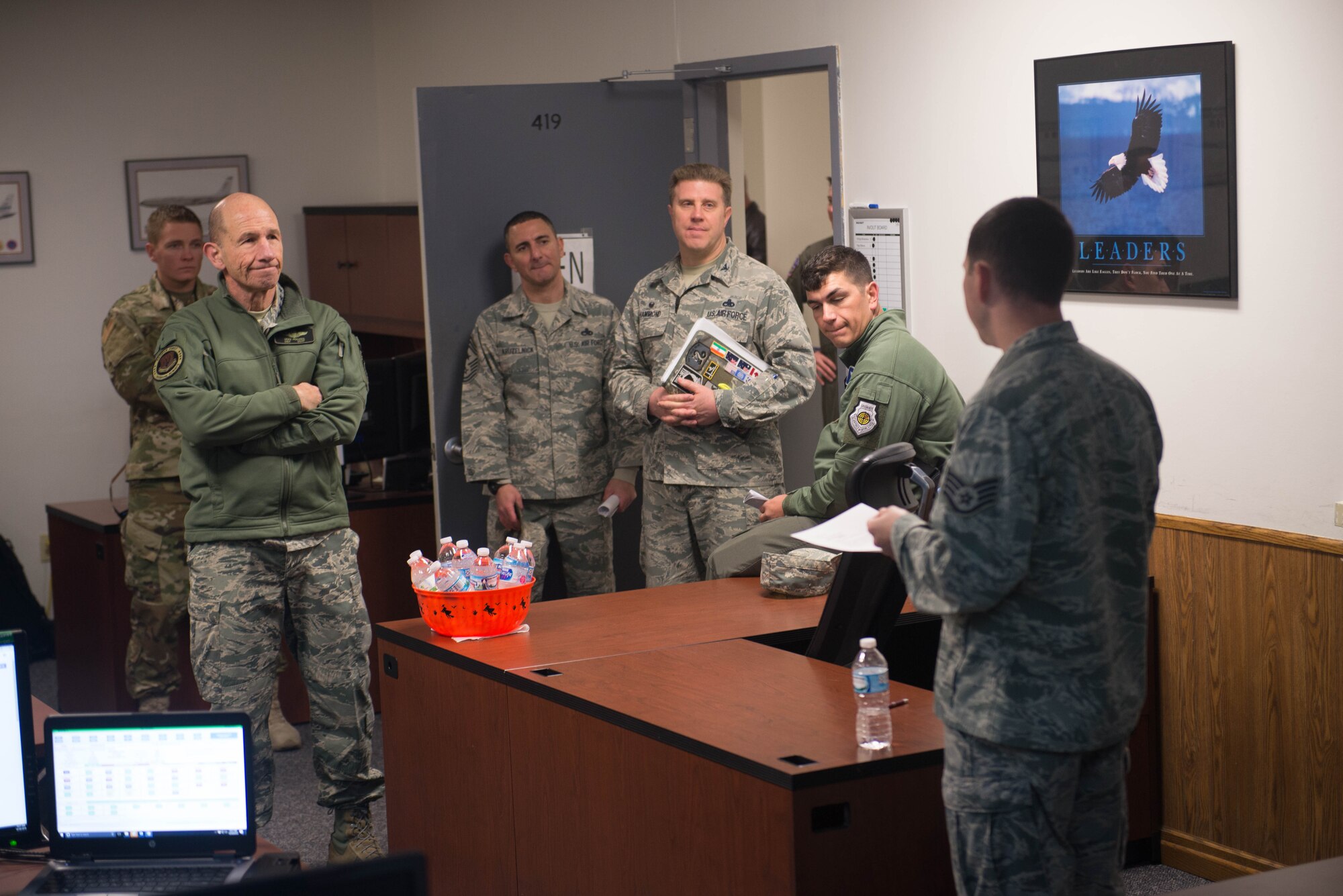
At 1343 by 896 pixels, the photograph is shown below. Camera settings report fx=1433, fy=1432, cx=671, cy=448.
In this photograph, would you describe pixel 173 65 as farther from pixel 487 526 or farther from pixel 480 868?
pixel 480 868

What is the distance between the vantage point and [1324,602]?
3121 mm

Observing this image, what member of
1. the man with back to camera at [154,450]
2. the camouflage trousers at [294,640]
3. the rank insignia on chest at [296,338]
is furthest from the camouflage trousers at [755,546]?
the man with back to camera at [154,450]

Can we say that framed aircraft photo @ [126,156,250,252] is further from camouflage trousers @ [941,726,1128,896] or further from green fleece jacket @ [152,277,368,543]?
camouflage trousers @ [941,726,1128,896]

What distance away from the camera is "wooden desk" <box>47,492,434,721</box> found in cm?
483

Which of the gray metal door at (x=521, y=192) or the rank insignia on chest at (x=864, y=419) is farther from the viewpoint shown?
the gray metal door at (x=521, y=192)

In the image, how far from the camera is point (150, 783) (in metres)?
1.95

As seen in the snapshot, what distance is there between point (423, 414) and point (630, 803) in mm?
2946

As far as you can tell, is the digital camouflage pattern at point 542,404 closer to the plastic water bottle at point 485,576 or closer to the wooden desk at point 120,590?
the wooden desk at point 120,590

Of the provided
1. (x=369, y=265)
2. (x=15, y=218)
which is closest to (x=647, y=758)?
(x=369, y=265)

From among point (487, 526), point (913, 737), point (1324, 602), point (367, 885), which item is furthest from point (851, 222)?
point (367, 885)

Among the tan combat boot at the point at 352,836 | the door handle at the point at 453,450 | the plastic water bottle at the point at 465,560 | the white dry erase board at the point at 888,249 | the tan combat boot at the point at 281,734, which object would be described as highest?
the white dry erase board at the point at 888,249

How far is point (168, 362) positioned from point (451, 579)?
0.87 m

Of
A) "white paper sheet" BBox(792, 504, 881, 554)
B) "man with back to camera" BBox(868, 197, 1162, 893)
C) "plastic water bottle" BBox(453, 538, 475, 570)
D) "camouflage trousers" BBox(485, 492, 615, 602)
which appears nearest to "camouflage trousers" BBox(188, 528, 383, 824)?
"plastic water bottle" BBox(453, 538, 475, 570)

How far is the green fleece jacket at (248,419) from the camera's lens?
10.6 ft
